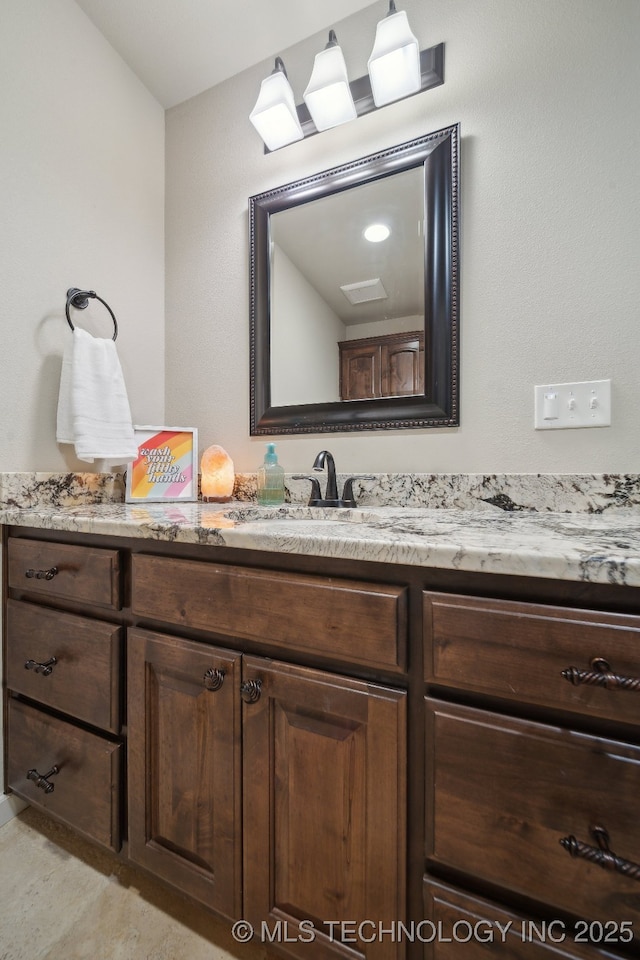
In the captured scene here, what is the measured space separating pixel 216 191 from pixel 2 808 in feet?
6.81

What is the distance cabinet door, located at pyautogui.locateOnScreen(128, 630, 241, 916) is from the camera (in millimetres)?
733

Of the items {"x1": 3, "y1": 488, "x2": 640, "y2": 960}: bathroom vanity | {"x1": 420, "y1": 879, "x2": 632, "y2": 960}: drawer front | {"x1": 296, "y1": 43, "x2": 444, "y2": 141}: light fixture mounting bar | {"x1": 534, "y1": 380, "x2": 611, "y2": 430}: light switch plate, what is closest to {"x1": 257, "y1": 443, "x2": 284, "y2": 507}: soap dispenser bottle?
{"x1": 3, "y1": 488, "x2": 640, "y2": 960}: bathroom vanity

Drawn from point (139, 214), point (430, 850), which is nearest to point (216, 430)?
point (139, 214)

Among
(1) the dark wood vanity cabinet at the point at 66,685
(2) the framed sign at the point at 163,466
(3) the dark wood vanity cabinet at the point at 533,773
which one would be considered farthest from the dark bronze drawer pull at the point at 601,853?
(2) the framed sign at the point at 163,466

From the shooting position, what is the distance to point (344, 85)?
1167 mm

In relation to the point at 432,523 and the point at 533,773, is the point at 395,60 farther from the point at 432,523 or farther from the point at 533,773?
the point at 533,773

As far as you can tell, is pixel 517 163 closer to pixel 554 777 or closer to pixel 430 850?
pixel 554 777

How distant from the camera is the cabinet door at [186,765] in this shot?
733 mm

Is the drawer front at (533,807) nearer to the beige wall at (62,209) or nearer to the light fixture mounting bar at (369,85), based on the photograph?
the beige wall at (62,209)

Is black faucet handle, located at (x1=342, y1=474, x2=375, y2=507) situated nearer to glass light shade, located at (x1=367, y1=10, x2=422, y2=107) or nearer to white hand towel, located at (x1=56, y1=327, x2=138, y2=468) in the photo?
white hand towel, located at (x1=56, y1=327, x2=138, y2=468)

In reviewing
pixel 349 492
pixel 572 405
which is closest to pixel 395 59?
pixel 572 405

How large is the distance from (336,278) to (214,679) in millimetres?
1168

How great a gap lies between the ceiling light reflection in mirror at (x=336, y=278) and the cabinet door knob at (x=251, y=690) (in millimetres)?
865

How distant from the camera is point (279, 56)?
1373 millimetres
